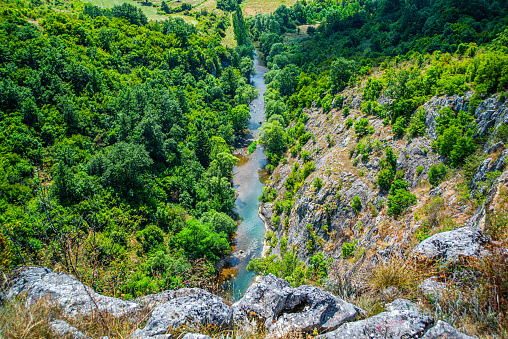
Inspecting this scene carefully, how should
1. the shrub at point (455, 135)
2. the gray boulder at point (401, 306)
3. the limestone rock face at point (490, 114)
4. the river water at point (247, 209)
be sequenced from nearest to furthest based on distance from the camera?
the gray boulder at point (401, 306), the limestone rock face at point (490, 114), the shrub at point (455, 135), the river water at point (247, 209)

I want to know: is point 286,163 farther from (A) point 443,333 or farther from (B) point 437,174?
(A) point 443,333

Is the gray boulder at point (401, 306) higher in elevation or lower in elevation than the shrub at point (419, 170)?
higher

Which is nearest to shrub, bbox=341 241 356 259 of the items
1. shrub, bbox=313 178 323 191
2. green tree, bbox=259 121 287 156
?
shrub, bbox=313 178 323 191

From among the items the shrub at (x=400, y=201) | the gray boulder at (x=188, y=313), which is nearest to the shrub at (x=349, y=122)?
the shrub at (x=400, y=201)

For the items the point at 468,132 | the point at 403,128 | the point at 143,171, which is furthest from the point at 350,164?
the point at 143,171

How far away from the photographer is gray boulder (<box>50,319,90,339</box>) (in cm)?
952

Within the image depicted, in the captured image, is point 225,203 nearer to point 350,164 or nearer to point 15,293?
point 350,164

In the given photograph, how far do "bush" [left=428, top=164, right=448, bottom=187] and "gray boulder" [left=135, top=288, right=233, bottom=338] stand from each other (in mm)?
22917

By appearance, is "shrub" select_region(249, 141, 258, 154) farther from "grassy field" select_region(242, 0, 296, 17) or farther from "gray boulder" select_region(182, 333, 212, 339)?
"grassy field" select_region(242, 0, 296, 17)

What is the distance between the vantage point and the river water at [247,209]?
149 feet

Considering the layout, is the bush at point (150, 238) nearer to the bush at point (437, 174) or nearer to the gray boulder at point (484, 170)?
the bush at point (437, 174)

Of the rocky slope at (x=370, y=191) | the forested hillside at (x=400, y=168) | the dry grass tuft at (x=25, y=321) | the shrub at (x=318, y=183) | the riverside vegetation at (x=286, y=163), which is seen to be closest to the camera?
the dry grass tuft at (x=25, y=321)

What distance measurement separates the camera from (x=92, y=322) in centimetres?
1044

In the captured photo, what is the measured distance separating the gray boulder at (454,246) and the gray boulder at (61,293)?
43.2ft
